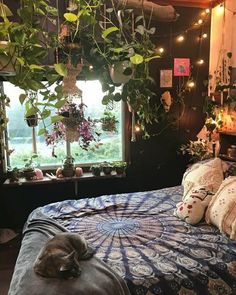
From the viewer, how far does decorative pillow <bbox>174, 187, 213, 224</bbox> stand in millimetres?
2156

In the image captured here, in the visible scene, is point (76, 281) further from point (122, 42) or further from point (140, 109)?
point (122, 42)

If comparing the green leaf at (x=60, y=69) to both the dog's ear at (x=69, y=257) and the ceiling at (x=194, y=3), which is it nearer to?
the dog's ear at (x=69, y=257)

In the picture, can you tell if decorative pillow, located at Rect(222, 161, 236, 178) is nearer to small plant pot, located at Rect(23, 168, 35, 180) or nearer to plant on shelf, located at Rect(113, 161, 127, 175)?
plant on shelf, located at Rect(113, 161, 127, 175)

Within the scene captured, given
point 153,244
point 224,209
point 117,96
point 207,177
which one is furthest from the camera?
point 207,177

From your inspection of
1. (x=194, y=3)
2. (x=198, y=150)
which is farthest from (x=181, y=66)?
(x=198, y=150)

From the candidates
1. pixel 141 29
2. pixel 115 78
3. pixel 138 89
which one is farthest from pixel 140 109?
pixel 141 29

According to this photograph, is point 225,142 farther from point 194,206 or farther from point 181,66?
point 194,206

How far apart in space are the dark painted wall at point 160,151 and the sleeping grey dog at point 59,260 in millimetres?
1946

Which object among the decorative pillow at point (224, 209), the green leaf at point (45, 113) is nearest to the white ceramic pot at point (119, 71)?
the green leaf at point (45, 113)

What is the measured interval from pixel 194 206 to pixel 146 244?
0.55 meters

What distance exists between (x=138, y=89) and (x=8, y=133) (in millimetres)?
2465

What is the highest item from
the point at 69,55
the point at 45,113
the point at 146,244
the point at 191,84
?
the point at 191,84

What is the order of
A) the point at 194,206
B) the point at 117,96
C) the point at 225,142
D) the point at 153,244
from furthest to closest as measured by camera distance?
the point at 225,142
the point at 194,206
the point at 153,244
the point at 117,96

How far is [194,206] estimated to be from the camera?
2.19 meters
